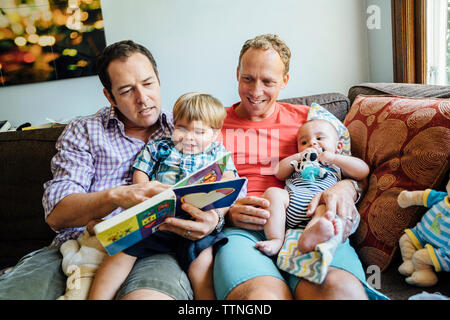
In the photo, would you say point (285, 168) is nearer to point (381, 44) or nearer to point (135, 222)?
point (135, 222)

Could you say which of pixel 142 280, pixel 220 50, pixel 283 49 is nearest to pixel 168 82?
pixel 220 50

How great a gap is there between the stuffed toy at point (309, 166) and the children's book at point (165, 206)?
404mm

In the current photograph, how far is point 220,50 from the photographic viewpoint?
2.56m

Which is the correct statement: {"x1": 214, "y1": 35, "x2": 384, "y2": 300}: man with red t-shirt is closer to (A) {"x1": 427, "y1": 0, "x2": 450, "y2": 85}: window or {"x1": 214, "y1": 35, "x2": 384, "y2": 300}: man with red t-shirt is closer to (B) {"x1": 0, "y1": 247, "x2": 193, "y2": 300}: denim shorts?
(B) {"x1": 0, "y1": 247, "x2": 193, "y2": 300}: denim shorts

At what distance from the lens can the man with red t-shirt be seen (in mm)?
922

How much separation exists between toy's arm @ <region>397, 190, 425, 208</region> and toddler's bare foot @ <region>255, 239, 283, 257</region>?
0.42 m

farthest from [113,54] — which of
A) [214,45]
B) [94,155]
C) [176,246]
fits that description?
[214,45]

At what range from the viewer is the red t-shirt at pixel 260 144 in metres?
1.48

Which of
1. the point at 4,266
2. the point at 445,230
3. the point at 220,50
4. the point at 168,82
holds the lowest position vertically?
the point at 4,266

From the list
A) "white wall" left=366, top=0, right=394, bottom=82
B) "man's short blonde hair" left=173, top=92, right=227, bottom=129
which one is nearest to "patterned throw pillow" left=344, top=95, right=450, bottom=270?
"man's short blonde hair" left=173, top=92, right=227, bottom=129

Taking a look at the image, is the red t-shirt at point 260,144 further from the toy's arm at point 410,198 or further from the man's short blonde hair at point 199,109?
the toy's arm at point 410,198

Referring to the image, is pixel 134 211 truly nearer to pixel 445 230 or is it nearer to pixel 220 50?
pixel 445 230

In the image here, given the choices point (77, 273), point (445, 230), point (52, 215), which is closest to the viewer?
point (445, 230)
